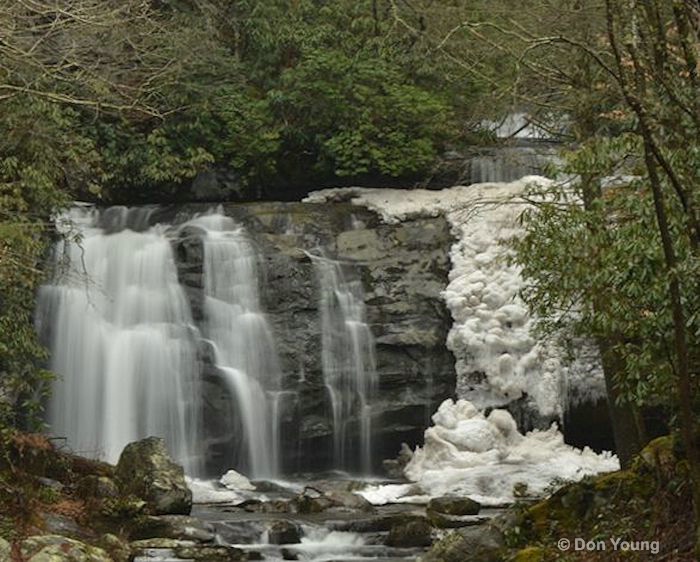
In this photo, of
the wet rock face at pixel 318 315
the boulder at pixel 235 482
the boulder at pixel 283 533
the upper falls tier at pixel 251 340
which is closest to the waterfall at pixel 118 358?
→ the upper falls tier at pixel 251 340

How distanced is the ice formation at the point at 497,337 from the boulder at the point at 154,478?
5412 mm

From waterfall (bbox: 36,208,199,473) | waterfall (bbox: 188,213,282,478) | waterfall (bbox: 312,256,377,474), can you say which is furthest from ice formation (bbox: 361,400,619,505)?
waterfall (bbox: 36,208,199,473)

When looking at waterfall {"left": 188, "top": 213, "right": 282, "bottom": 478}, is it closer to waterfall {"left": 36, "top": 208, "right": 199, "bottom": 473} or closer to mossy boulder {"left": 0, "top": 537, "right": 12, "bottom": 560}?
waterfall {"left": 36, "top": 208, "right": 199, "bottom": 473}

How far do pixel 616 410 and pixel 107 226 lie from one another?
11.5 meters

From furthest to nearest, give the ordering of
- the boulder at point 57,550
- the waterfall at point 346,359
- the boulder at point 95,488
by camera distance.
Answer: the waterfall at point 346,359 < the boulder at point 95,488 < the boulder at point 57,550

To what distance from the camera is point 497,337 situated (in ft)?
56.1

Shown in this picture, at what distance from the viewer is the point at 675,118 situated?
22.8 feet

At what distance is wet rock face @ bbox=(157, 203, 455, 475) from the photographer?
16953 mm

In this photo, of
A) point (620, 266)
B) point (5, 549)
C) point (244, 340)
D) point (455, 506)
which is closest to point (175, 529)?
point (5, 549)

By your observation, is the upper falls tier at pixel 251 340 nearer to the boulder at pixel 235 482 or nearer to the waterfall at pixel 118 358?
the waterfall at pixel 118 358

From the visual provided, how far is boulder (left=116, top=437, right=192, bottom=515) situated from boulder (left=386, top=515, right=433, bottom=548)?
8.63 ft

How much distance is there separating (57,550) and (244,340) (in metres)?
8.61

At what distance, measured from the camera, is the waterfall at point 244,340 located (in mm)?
16750

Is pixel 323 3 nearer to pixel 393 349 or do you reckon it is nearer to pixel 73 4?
pixel 393 349
